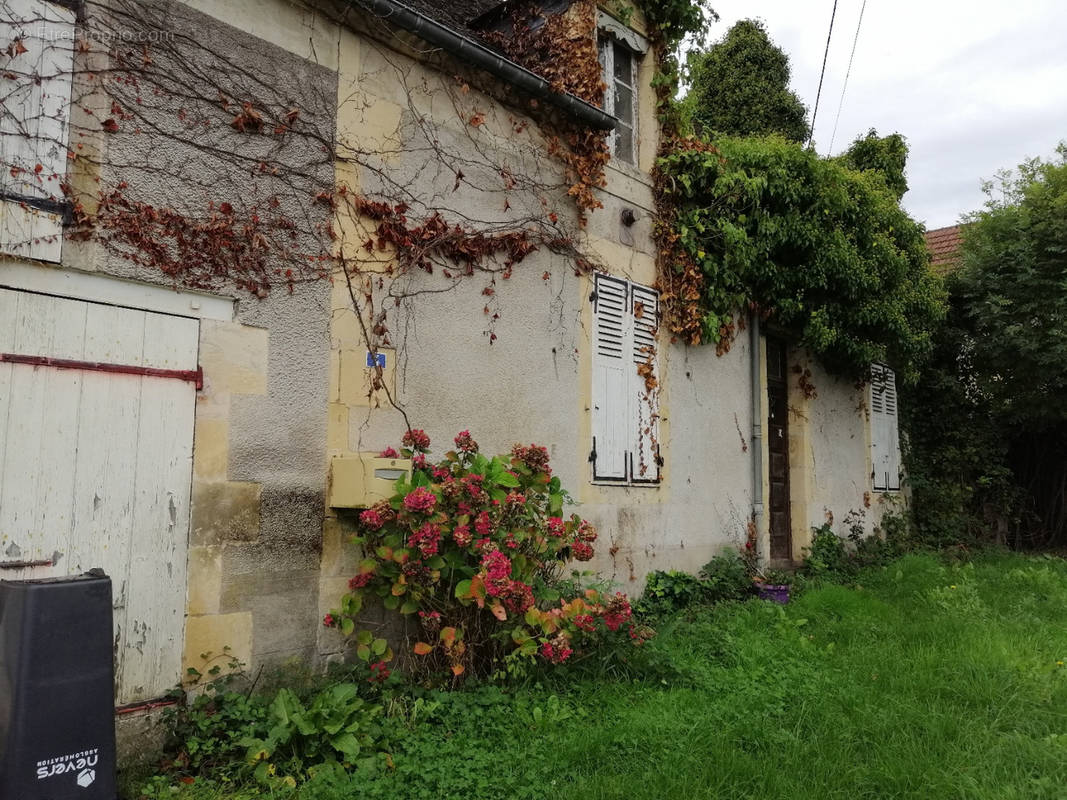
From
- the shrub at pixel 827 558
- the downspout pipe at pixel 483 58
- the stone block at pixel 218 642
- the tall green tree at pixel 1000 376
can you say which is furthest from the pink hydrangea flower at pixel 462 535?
the tall green tree at pixel 1000 376

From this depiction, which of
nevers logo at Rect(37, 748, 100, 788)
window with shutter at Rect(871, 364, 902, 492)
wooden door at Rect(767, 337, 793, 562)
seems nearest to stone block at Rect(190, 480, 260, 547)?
nevers logo at Rect(37, 748, 100, 788)

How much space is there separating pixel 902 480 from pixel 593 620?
7.74 m

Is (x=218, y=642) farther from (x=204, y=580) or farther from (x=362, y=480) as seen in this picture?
Result: (x=362, y=480)

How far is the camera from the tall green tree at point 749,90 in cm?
1205

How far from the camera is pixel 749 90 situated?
12.2m

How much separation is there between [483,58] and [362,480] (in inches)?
117

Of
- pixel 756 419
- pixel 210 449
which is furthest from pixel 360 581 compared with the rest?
pixel 756 419

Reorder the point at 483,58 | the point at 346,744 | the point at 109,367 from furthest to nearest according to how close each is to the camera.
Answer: the point at 483,58, the point at 109,367, the point at 346,744

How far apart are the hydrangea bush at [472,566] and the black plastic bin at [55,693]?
1.50 metres

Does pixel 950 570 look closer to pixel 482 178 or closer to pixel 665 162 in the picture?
pixel 665 162

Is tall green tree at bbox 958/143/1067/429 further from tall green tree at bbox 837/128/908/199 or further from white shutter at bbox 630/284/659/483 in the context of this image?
white shutter at bbox 630/284/659/483

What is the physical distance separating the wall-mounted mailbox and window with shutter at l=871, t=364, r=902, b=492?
753cm

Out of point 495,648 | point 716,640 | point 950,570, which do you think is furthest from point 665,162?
point 950,570

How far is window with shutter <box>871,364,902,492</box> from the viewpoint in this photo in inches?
396
